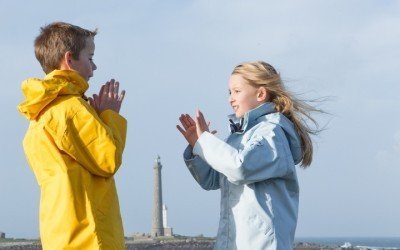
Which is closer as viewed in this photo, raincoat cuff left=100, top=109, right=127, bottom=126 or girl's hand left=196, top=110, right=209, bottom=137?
raincoat cuff left=100, top=109, right=127, bottom=126

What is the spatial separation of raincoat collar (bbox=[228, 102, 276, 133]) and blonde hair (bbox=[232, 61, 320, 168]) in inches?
2.1

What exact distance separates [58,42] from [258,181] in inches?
40.0

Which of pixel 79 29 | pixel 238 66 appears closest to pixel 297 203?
pixel 238 66

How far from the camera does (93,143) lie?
3.41 meters

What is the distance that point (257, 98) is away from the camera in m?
4.01

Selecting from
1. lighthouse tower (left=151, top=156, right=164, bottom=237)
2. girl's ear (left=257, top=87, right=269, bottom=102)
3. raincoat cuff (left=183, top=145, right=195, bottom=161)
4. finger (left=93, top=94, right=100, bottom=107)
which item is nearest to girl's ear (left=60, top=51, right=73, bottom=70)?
finger (left=93, top=94, right=100, bottom=107)

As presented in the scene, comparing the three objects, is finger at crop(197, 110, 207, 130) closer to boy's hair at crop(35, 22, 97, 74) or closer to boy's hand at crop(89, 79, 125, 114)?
boy's hand at crop(89, 79, 125, 114)

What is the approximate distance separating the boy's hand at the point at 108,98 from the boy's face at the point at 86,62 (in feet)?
0.29

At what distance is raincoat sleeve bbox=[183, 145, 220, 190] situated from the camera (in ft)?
13.5

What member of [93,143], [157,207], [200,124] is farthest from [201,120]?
[157,207]

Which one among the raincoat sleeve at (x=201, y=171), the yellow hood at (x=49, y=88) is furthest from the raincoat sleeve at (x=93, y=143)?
the raincoat sleeve at (x=201, y=171)

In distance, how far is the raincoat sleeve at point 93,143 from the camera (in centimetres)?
338

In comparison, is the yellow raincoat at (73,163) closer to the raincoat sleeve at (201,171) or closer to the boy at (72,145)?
the boy at (72,145)

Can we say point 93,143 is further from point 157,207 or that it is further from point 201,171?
point 157,207
